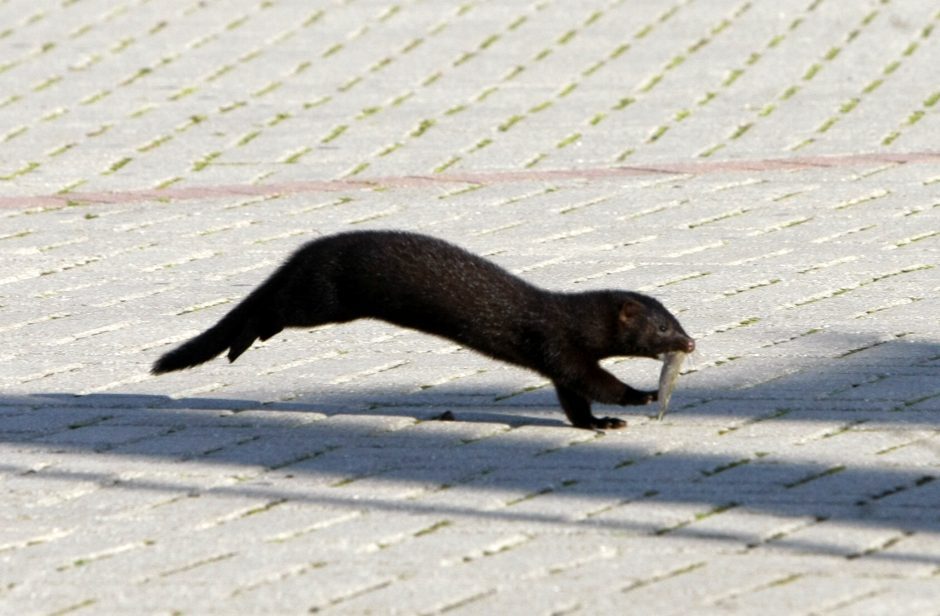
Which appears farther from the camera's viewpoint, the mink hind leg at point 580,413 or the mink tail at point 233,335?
the mink tail at point 233,335

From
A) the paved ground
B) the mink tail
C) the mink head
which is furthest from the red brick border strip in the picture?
the mink head

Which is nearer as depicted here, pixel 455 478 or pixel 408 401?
pixel 455 478

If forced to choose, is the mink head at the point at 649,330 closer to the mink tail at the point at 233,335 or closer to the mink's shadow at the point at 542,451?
the mink's shadow at the point at 542,451

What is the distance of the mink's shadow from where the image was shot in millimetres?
5645

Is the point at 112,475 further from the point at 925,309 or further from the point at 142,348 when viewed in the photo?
the point at 925,309

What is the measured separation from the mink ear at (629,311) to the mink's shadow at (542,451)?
375 millimetres

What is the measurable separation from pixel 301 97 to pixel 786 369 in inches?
257

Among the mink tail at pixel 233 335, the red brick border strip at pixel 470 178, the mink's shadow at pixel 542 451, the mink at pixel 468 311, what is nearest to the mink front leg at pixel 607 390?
the mink at pixel 468 311

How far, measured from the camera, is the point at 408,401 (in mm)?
7105

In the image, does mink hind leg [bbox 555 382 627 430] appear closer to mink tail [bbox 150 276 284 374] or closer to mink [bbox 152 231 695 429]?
mink [bbox 152 231 695 429]

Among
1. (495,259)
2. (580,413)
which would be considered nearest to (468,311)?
(580,413)

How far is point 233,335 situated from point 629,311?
1475 millimetres

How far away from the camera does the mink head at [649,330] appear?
22.4 ft

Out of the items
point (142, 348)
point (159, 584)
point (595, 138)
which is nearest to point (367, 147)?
point (595, 138)
